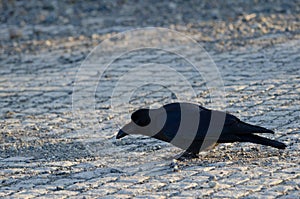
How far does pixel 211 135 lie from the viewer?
6.07 m

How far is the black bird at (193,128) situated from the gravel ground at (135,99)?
180mm

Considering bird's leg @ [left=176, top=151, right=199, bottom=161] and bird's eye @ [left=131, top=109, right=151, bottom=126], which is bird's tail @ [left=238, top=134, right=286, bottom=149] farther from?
bird's eye @ [left=131, top=109, right=151, bottom=126]

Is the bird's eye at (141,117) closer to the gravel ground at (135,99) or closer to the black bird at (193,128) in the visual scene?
the black bird at (193,128)

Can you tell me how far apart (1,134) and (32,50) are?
3.96 meters

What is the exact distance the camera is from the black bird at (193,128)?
6047 mm

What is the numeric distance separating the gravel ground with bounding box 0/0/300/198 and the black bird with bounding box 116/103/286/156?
0.18 metres

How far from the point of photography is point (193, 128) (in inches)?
240

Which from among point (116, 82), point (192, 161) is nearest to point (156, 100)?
point (116, 82)

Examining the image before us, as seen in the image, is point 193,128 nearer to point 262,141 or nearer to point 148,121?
point 148,121

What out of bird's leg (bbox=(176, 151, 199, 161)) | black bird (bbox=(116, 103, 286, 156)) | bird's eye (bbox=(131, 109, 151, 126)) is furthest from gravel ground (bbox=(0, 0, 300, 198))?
bird's eye (bbox=(131, 109, 151, 126))

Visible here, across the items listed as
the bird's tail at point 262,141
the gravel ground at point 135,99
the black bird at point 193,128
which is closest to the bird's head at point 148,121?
the black bird at point 193,128

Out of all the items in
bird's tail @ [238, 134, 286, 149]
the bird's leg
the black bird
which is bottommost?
the bird's leg

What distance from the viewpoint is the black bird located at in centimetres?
605

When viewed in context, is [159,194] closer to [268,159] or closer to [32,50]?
[268,159]
